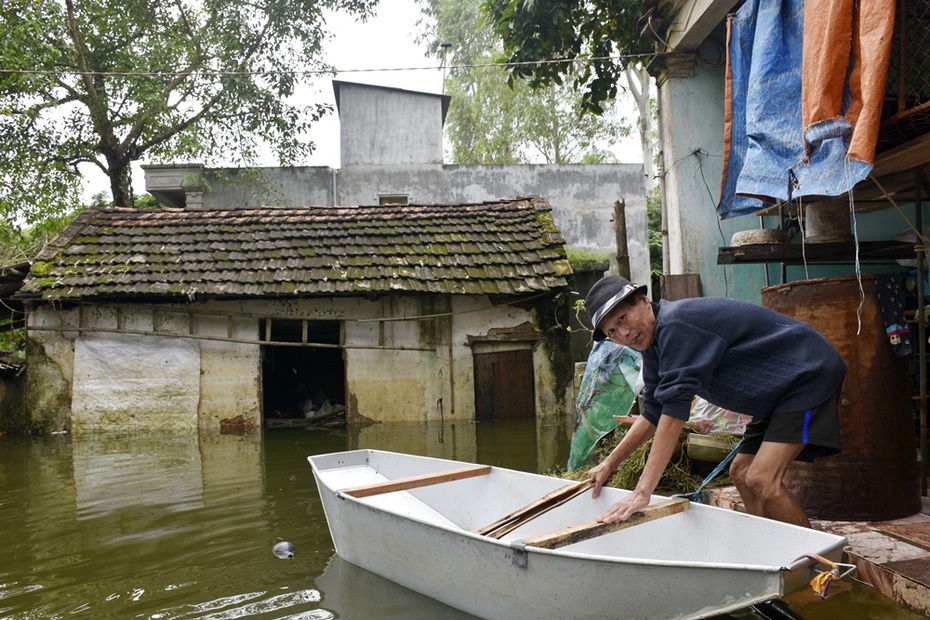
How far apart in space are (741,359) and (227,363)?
10347mm

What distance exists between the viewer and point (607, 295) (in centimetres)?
348

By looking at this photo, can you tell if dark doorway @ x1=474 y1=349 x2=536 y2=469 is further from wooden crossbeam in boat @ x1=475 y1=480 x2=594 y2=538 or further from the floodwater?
wooden crossbeam in boat @ x1=475 y1=480 x2=594 y2=538

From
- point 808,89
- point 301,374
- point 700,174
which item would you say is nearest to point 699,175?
point 700,174

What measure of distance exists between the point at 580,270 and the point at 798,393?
32.5 ft

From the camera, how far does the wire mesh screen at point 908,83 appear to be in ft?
14.4

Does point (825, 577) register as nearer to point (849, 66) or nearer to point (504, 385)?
point (849, 66)

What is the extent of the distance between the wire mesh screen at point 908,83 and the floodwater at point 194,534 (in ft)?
9.41

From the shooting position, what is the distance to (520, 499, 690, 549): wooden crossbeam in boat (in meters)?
3.45

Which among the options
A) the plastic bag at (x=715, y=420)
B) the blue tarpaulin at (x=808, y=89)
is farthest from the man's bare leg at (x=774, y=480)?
the blue tarpaulin at (x=808, y=89)

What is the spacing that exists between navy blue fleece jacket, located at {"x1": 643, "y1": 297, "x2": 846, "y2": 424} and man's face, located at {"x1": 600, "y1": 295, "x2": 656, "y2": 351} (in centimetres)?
5

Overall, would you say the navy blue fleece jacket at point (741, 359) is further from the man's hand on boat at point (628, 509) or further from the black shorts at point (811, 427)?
the man's hand on boat at point (628, 509)

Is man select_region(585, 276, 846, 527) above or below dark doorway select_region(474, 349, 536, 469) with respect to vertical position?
above

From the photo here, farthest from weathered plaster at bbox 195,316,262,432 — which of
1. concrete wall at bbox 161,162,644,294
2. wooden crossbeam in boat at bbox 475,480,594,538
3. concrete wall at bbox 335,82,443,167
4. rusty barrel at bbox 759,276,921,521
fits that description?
rusty barrel at bbox 759,276,921,521

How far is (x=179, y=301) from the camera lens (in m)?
12.1
